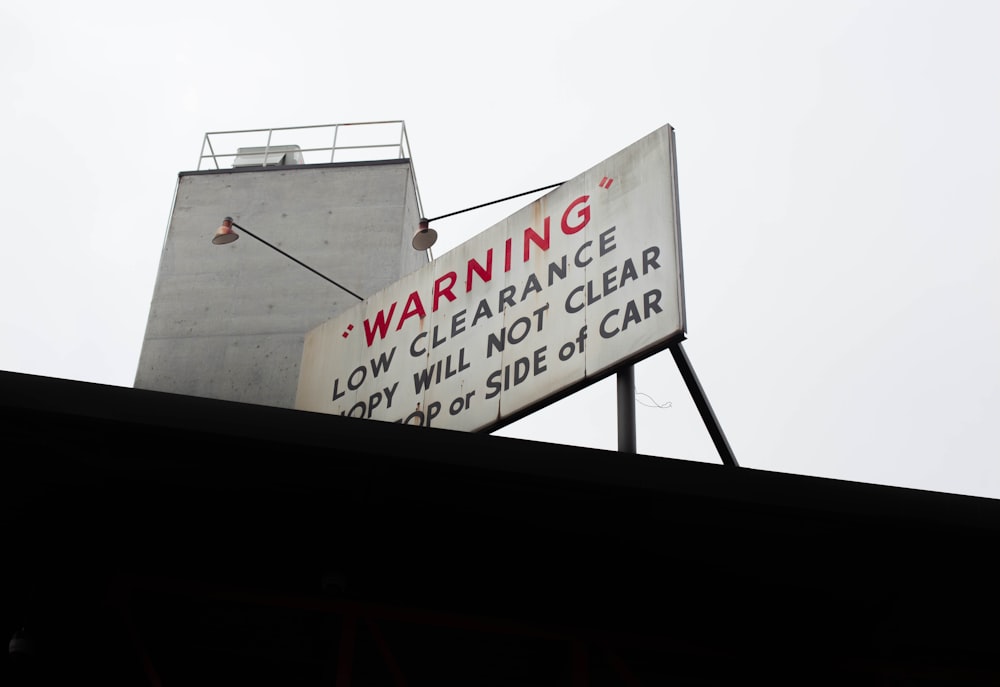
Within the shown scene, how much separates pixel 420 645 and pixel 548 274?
10.2 feet

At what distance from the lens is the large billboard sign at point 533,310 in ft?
26.1

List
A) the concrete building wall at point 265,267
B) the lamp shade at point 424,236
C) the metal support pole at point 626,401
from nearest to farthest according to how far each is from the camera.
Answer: the metal support pole at point 626,401 → the lamp shade at point 424,236 → the concrete building wall at point 265,267

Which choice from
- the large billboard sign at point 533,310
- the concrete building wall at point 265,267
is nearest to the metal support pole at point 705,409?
the large billboard sign at point 533,310

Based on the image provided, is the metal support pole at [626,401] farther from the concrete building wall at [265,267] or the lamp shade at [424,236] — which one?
the concrete building wall at [265,267]

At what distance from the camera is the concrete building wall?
49.6 ft

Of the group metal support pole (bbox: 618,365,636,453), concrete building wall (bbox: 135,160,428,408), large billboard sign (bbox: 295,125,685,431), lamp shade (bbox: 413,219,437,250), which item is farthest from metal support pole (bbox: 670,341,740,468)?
concrete building wall (bbox: 135,160,428,408)

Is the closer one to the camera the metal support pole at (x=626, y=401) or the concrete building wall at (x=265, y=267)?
the metal support pole at (x=626, y=401)

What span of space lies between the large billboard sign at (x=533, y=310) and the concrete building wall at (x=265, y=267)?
5.16m

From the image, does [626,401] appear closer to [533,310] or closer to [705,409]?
[705,409]

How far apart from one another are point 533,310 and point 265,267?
8.24m

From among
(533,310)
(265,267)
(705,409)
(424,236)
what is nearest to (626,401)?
(705,409)

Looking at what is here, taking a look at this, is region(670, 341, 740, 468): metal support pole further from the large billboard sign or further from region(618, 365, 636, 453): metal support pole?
the large billboard sign

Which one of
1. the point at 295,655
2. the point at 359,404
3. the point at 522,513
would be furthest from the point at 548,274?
the point at 295,655

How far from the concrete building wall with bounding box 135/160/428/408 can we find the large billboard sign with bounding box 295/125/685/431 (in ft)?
16.9
